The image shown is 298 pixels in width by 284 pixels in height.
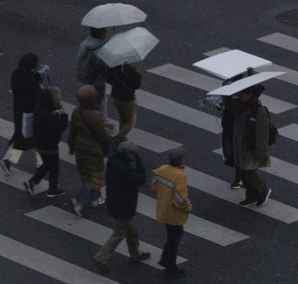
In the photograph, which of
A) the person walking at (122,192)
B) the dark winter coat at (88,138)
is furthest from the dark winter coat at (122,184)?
the dark winter coat at (88,138)

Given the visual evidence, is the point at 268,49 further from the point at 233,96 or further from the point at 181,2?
the point at 233,96

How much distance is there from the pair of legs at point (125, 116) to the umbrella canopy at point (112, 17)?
42.6 inches

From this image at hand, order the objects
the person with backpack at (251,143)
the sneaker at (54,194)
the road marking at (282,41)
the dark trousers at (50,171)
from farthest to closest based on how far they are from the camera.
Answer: the road marking at (282,41) → the sneaker at (54,194) → the dark trousers at (50,171) → the person with backpack at (251,143)

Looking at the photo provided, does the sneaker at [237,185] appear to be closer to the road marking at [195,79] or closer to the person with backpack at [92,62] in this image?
the person with backpack at [92,62]

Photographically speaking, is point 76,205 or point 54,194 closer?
point 76,205

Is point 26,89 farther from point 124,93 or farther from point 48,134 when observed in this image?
point 124,93

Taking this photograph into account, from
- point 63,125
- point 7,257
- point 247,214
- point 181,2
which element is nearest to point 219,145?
point 247,214

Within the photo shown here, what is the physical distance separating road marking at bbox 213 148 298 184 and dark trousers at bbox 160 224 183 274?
2.88m

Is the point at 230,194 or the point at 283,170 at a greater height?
the point at 283,170

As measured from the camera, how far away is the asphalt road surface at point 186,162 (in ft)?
36.8

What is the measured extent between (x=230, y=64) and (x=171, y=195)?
91.9 inches

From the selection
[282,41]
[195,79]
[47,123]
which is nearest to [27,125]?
[47,123]

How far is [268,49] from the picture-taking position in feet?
57.0

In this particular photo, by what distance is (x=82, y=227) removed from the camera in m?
12.0
